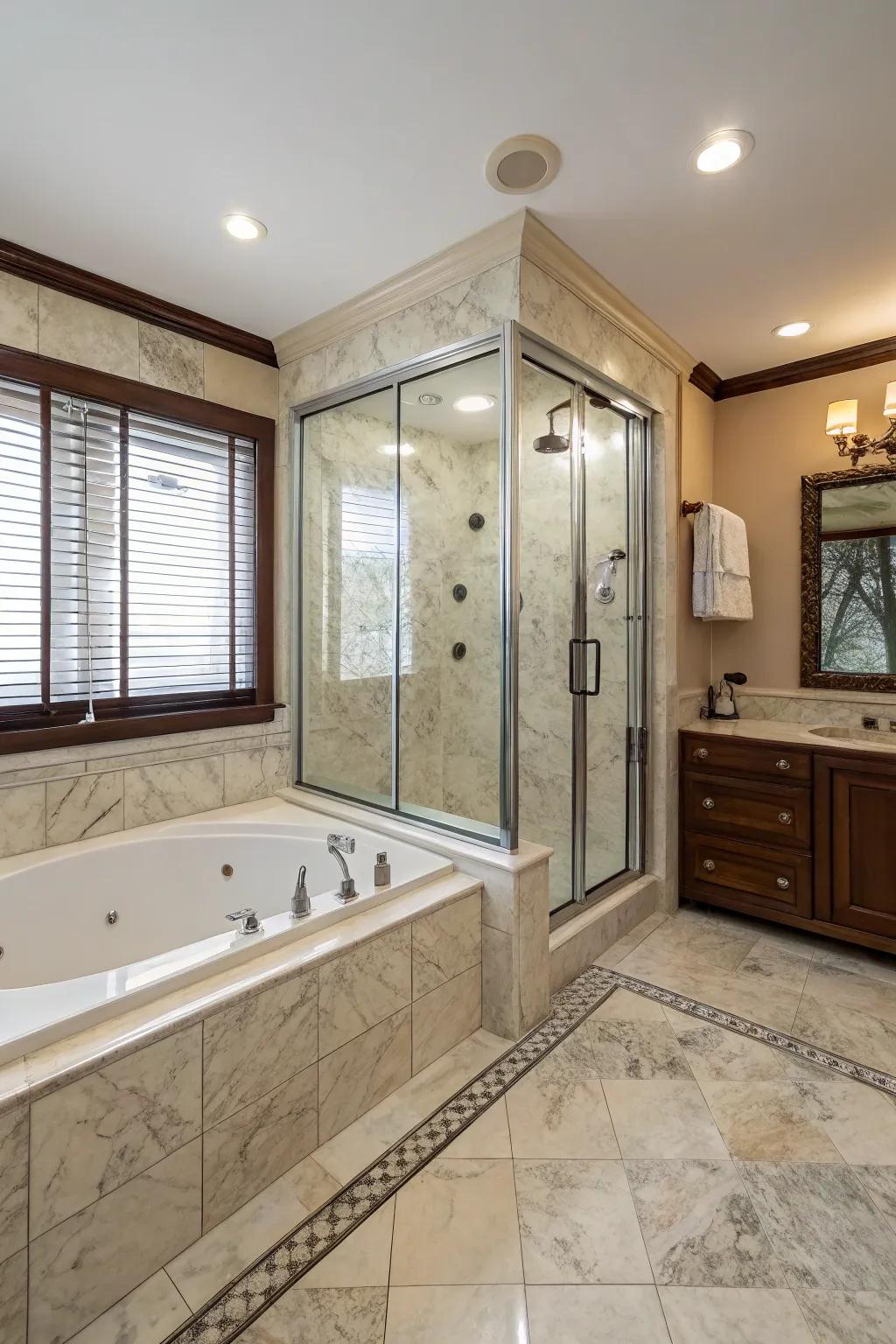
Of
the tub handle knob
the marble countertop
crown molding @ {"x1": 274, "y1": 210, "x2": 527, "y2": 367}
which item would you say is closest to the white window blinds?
crown molding @ {"x1": 274, "y1": 210, "x2": 527, "y2": 367}

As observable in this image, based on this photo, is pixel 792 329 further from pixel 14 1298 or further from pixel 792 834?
pixel 14 1298

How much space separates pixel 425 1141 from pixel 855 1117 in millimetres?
1136

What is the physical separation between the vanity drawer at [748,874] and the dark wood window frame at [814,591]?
877 millimetres

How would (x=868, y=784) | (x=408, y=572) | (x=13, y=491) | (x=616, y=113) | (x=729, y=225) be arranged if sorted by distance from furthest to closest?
(x=408, y=572), (x=868, y=784), (x=13, y=491), (x=729, y=225), (x=616, y=113)

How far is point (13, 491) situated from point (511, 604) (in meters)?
1.69

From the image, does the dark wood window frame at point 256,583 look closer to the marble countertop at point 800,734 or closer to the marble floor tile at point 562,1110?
the marble floor tile at point 562,1110

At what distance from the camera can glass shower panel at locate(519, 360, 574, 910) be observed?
7.56 feet

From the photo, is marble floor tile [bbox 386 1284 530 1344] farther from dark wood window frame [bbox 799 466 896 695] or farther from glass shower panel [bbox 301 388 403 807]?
dark wood window frame [bbox 799 466 896 695]

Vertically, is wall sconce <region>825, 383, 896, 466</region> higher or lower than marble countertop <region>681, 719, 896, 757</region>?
higher

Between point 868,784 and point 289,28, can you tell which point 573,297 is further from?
point 868,784

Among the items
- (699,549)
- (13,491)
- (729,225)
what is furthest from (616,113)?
(13,491)

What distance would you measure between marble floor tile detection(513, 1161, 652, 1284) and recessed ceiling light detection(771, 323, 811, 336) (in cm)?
301

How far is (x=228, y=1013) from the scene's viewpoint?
1404 millimetres

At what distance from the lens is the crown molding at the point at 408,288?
2.00 metres
